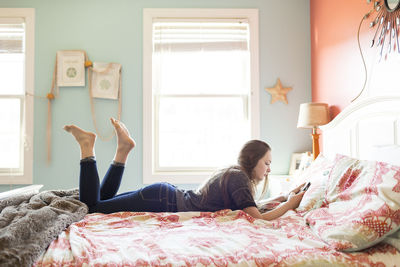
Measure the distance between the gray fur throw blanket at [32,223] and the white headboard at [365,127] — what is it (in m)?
1.63

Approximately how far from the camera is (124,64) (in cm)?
327

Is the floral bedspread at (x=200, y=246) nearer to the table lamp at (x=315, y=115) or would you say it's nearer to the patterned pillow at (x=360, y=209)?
the patterned pillow at (x=360, y=209)

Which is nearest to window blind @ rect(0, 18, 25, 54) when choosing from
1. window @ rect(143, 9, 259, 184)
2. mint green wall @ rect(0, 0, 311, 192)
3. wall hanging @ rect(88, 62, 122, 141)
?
mint green wall @ rect(0, 0, 311, 192)

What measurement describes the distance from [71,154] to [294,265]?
8.89ft

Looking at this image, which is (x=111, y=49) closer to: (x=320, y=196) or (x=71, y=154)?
(x=71, y=154)

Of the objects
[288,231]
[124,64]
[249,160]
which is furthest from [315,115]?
[124,64]

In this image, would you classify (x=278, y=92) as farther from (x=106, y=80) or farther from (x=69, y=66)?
(x=69, y=66)

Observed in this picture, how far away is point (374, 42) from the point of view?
81.8 inches

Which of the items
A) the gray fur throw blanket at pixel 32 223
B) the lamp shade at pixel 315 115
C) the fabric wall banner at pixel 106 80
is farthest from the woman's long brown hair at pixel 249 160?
the fabric wall banner at pixel 106 80

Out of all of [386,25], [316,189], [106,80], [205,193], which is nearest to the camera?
[316,189]

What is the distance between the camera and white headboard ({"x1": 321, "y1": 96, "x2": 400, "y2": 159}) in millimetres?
1683

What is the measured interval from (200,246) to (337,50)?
219 centimetres

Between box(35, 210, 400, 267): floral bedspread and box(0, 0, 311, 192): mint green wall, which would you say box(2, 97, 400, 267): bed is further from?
box(0, 0, 311, 192): mint green wall

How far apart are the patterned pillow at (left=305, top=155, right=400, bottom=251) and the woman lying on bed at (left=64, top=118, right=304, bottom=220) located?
335mm
